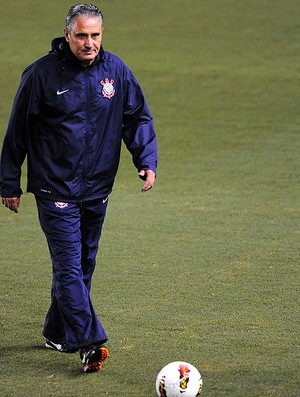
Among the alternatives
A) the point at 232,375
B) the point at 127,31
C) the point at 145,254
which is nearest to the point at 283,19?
the point at 127,31

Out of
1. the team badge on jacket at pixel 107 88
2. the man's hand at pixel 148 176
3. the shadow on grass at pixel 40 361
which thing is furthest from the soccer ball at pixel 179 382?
the team badge on jacket at pixel 107 88

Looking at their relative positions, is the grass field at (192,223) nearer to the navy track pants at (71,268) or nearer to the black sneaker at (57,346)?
the black sneaker at (57,346)

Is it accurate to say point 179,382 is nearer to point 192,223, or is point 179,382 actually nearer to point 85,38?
point 85,38

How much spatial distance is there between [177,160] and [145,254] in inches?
193

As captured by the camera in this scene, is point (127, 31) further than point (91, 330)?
Yes

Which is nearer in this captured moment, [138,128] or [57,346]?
[138,128]

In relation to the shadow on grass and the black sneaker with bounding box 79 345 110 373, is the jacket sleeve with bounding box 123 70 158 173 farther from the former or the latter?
the shadow on grass

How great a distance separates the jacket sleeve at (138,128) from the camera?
20.1 feet

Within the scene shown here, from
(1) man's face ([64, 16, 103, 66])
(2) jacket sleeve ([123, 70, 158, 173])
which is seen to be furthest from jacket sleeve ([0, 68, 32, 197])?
(2) jacket sleeve ([123, 70, 158, 173])

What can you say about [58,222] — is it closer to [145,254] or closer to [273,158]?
[145,254]

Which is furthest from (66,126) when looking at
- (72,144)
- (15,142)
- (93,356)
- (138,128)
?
(93,356)

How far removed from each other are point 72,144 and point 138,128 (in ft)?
1.55

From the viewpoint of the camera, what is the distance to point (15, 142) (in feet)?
19.6

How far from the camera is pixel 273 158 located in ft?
44.2
